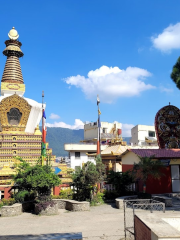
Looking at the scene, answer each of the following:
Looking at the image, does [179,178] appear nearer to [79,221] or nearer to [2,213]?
[79,221]

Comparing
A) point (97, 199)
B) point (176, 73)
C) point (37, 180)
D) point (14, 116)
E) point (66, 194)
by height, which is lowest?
point (97, 199)

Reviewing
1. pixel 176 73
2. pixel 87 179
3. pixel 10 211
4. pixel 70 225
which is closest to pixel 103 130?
pixel 176 73

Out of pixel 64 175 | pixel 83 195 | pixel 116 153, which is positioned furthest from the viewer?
pixel 116 153

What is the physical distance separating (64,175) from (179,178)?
11323mm

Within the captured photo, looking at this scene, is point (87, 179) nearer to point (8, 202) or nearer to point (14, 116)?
A: point (8, 202)

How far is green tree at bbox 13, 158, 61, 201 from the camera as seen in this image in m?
16.0

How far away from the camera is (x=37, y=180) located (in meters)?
16.0

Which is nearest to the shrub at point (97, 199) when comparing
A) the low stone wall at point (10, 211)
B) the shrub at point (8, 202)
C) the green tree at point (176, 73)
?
the low stone wall at point (10, 211)

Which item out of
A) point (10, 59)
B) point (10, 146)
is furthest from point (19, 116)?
point (10, 59)

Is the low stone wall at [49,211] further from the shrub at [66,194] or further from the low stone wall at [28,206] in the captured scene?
the shrub at [66,194]

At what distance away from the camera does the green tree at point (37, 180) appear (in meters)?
16.0

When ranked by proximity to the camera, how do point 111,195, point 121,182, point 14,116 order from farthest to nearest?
1. point 14,116
2. point 121,182
3. point 111,195

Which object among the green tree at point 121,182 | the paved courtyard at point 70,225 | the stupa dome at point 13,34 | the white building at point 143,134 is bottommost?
the paved courtyard at point 70,225

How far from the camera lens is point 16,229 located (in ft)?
40.6
